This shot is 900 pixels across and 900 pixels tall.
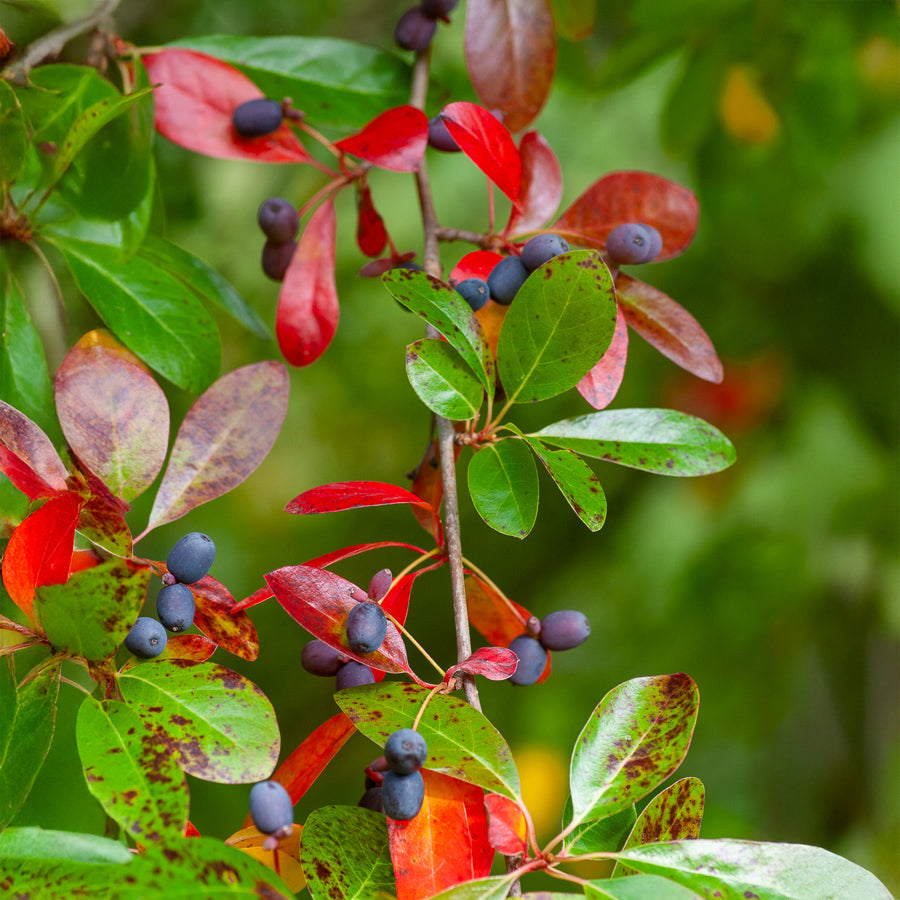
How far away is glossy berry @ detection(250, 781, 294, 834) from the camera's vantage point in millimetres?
490

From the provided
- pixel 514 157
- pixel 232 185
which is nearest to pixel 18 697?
pixel 514 157

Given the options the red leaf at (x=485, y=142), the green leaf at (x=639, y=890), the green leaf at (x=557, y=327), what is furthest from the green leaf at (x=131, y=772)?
the red leaf at (x=485, y=142)

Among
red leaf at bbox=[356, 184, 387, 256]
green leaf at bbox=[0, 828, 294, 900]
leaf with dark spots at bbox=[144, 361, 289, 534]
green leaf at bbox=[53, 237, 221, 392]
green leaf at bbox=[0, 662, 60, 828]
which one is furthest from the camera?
red leaf at bbox=[356, 184, 387, 256]

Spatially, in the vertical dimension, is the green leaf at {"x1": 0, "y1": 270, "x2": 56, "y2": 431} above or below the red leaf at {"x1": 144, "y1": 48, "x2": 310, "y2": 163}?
below

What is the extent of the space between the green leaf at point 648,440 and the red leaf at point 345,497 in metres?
0.11

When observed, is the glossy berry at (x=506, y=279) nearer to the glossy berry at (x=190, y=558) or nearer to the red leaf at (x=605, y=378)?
the red leaf at (x=605, y=378)

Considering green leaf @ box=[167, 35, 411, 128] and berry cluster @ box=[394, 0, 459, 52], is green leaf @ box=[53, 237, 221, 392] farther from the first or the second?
berry cluster @ box=[394, 0, 459, 52]

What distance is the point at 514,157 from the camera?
2.46 ft

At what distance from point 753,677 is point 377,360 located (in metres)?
1.06

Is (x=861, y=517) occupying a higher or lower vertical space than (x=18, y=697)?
lower

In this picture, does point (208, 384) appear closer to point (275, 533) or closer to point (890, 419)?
point (890, 419)

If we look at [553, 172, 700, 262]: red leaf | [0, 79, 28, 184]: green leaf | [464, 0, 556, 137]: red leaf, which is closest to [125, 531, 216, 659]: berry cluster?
[0, 79, 28, 184]: green leaf

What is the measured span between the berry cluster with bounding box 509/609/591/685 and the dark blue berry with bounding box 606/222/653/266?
11.2 inches

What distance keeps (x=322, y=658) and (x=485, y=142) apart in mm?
400
